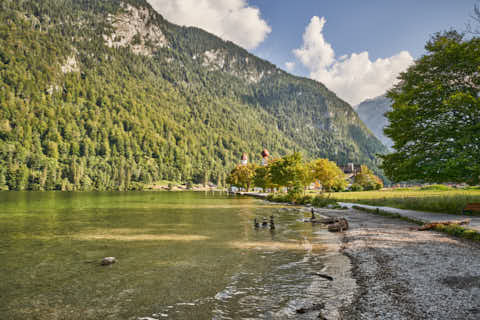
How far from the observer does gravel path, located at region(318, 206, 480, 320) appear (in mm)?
8523

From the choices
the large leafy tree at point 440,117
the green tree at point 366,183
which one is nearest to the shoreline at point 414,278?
the large leafy tree at point 440,117

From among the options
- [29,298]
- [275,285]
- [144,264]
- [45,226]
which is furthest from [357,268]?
[45,226]

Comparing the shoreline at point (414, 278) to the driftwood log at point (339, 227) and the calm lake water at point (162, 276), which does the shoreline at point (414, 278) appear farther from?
the driftwood log at point (339, 227)

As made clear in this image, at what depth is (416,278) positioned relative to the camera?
1146 cm

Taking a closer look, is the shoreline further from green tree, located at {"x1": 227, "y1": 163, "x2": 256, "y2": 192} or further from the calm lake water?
green tree, located at {"x1": 227, "y1": 163, "x2": 256, "y2": 192}

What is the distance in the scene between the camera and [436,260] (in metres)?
13.7

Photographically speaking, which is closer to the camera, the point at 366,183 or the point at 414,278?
the point at 414,278

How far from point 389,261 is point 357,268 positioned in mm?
1701

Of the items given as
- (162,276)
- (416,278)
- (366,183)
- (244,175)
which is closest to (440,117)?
(416,278)

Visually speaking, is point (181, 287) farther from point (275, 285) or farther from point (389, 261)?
point (389, 261)

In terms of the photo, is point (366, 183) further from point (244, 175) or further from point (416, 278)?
point (416, 278)

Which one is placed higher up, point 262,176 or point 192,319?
point 262,176

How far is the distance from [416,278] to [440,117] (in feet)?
86.6

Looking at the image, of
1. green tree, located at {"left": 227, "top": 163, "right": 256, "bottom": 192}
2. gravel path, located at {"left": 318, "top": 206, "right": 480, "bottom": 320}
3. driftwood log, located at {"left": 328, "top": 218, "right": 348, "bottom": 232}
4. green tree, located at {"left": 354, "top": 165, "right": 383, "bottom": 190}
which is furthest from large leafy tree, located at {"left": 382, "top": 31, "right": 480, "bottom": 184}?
green tree, located at {"left": 227, "top": 163, "right": 256, "bottom": 192}
